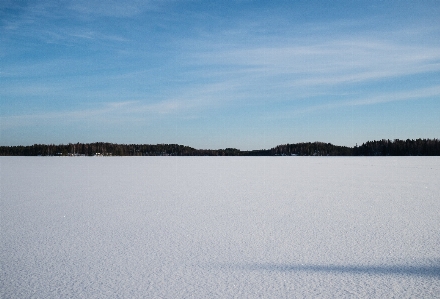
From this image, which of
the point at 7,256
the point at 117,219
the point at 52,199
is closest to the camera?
the point at 7,256

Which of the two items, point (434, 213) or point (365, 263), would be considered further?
point (434, 213)

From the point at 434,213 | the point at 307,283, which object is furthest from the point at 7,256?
the point at 434,213

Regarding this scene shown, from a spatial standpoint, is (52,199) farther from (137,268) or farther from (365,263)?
(365,263)

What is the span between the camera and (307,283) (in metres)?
2.56

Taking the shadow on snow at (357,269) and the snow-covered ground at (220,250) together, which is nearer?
the snow-covered ground at (220,250)

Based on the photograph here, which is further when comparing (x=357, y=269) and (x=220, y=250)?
(x=220, y=250)

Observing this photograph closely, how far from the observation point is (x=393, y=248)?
342 centimetres

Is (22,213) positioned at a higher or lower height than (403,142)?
lower

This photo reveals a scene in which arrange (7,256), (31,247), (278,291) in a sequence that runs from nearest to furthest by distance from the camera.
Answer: (278,291) → (7,256) → (31,247)

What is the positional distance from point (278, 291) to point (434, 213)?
4107mm

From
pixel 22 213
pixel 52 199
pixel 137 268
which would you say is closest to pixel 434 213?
pixel 137 268

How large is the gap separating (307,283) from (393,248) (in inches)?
55.9

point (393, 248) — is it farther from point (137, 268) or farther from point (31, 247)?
point (31, 247)

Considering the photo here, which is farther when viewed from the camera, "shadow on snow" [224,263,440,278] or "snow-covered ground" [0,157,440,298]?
"shadow on snow" [224,263,440,278]
